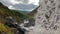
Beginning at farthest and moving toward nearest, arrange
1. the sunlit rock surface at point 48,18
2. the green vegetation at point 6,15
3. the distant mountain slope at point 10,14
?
the distant mountain slope at point 10,14, the green vegetation at point 6,15, the sunlit rock surface at point 48,18

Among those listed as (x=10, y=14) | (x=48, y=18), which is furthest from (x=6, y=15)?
(x=48, y=18)

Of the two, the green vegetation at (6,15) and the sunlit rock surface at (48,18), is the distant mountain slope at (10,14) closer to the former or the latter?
the green vegetation at (6,15)

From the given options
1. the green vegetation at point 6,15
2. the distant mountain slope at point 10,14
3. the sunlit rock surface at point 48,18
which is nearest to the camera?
the sunlit rock surface at point 48,18

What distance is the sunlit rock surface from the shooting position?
963 millimetres

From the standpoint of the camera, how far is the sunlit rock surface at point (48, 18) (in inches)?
37.9

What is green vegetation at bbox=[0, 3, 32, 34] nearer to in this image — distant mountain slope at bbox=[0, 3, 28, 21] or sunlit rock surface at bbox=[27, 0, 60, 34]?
distant mountain slope at bbox=[0, 3, 28, 21]

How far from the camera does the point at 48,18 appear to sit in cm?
106

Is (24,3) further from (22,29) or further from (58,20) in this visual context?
(58,20)

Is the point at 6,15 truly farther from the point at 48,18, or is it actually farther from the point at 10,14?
the point at 48,18

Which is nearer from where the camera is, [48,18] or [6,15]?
[48,18]

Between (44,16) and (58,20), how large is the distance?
0.53 ft

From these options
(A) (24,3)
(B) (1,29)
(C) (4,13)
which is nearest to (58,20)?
(B) (1,29)

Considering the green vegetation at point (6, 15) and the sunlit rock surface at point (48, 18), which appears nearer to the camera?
the sunlit rock surface at point (48, 18)

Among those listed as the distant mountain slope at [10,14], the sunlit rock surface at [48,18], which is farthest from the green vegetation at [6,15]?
the sunlit rock surface at [48,18]
